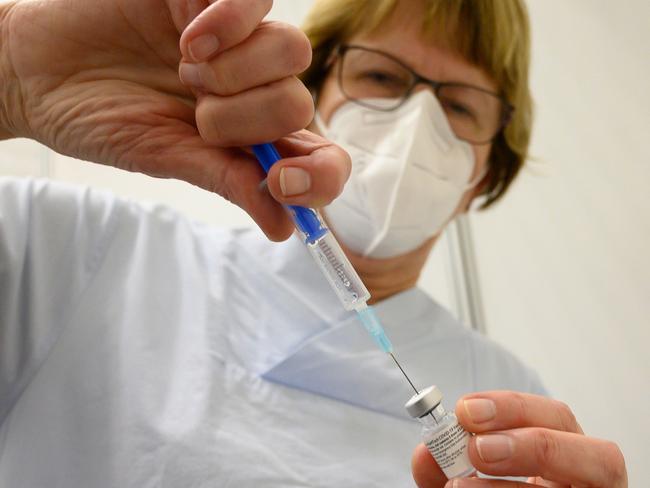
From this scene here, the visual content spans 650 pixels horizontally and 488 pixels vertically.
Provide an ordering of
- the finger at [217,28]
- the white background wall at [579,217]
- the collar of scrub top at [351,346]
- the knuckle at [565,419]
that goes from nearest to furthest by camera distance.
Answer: the finger at [217,28]
the knuckle at [565,419]
the collar of scrub top at [351,346]
the white background wall at [579,217]

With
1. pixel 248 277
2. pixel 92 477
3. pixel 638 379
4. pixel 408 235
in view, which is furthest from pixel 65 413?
pixel 638 379

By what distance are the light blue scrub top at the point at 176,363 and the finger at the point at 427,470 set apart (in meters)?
0.16

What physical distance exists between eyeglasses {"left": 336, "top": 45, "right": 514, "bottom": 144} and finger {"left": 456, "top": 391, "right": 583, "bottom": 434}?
57 centimetres

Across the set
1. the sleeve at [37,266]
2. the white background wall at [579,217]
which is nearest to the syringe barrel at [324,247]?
the sleeve at [37,266]

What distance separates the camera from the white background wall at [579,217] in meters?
1.29

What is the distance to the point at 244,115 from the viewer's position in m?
0.49

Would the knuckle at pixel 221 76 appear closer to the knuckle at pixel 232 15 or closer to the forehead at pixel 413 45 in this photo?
the knuckle at pixel 232 15

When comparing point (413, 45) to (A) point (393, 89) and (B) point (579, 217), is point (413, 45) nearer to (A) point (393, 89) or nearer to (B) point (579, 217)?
(A) point (393, 89)

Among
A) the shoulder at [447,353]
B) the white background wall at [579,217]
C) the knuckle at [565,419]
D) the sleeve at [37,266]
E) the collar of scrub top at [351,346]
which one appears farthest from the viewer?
the white background wall at [579,217]

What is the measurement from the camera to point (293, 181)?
49cm

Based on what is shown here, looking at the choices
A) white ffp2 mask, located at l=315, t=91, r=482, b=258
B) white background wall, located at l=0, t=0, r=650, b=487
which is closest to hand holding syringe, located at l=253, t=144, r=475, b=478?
white ffp2 mask, located at l=315, t=91, r=482, b=258

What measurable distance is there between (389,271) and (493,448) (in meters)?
0.54

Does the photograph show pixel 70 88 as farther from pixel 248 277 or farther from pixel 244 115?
pixel 248 277

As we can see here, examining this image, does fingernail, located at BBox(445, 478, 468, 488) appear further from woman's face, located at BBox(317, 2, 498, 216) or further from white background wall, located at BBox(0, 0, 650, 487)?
white background wall, located at BBox(0, 0, 650, 487)
